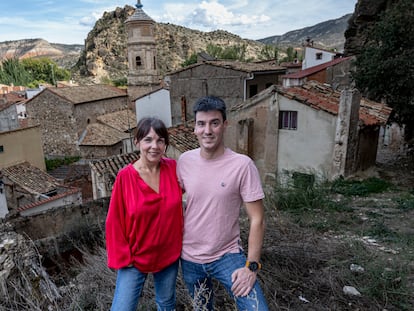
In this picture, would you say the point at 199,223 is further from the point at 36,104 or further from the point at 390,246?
the point at 36,104

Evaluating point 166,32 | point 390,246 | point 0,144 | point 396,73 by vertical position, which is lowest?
point 0,144

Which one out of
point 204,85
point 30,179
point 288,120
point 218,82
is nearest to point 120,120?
point 30,179

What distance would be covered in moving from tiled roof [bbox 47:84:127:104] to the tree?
20.1m

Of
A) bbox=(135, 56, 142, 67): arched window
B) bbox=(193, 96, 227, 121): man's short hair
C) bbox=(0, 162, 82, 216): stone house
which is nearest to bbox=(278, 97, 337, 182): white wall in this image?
bbox=(193, 96, 227, 121): man's short hair

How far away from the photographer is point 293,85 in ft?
33.4

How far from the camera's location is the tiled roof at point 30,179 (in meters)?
13.5

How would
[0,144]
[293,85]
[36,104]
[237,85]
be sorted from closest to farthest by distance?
[293,85] → [237,85] → [0,144] → [36,104]

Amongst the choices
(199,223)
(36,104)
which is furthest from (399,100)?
(36,104)

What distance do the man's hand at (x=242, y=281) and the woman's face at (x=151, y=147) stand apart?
0.86 metres

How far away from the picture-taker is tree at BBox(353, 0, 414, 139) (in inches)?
363

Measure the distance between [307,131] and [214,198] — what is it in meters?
7.72

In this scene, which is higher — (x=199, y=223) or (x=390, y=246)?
(x=199, y=223)

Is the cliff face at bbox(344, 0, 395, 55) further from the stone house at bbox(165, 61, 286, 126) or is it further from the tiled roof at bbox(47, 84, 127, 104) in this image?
the tiled roof at bbox(47, 84, 127, 104)

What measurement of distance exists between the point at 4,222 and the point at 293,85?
885 centimetres
